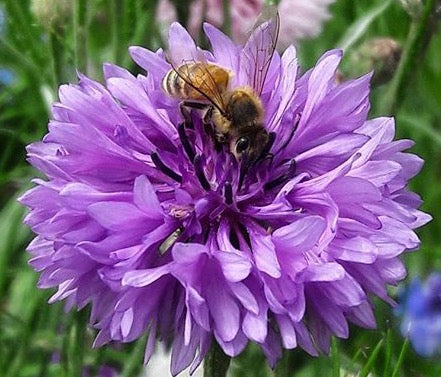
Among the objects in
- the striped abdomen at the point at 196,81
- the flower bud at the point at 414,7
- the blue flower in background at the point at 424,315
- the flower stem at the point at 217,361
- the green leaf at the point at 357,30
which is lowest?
the blue flower in background at the point at 424,315

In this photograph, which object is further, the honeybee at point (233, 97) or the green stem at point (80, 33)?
the green stem at point (80, 33)

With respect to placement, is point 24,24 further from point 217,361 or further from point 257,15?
point 217,361

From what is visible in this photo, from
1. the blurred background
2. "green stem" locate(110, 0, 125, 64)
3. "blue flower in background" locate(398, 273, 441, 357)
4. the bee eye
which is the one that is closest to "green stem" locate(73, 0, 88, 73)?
the blurred background

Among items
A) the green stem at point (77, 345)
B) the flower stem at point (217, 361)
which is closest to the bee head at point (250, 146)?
the flower stem at point (217, 361)

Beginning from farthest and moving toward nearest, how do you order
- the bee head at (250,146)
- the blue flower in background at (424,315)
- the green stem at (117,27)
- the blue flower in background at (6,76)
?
the blue flower in background at (6,76), the blue flower in background at (424,315), the green stem at (117,27), the bee head at (250,146)

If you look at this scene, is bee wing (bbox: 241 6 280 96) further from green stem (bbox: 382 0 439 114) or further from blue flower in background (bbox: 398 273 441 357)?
blue flower in background (bbox: 398 273 441 357)

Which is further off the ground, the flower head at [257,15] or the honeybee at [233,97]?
the honeybee at [233,97]

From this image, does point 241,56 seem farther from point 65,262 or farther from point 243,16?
point 243,16

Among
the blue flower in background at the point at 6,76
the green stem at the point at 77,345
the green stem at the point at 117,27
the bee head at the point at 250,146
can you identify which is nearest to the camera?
the bee head at the point at 250,146

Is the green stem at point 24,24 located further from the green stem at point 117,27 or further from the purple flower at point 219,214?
the purple flower at point 219,214
